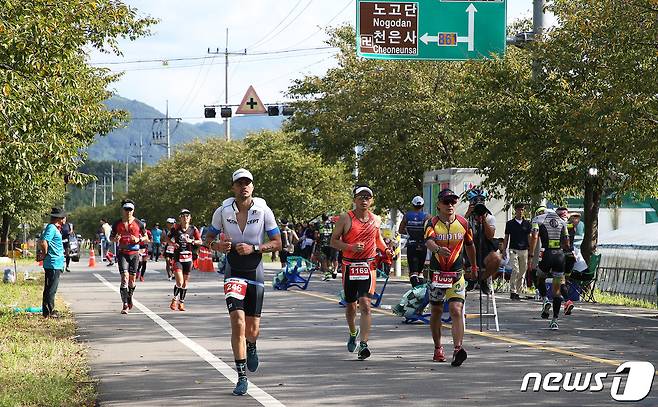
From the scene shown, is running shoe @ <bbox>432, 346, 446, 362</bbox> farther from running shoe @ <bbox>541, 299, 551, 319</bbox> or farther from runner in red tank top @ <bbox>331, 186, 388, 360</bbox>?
running shoe @ <bbox>541, 299, 551, 319</bbox>

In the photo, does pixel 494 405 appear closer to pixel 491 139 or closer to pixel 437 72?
pixel 491 139

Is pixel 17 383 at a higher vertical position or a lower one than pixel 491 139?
lower

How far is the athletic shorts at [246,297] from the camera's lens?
35.6 ft

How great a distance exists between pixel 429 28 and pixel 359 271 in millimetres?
10343

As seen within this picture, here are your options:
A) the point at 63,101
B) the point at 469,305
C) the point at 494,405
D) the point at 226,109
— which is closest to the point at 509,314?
the point at 469,305

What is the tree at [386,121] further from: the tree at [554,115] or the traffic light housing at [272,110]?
the tree at [554,115]

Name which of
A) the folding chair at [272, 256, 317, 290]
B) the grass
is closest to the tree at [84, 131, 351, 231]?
the folding chair at [272, 256, 317, 290]

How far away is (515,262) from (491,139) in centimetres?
445

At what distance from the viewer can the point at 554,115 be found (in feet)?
89.2

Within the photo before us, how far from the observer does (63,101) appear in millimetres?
17938

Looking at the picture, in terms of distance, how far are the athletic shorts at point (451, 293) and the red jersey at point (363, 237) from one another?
3.65 ft

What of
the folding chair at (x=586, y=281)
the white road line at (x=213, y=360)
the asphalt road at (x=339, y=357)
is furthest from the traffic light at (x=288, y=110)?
the white road line at (x=213, y=360)

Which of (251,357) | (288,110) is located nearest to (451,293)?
(251,357)

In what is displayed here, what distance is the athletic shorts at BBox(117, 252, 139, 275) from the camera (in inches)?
801
